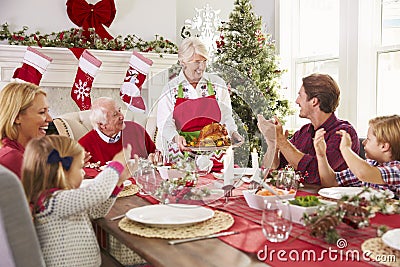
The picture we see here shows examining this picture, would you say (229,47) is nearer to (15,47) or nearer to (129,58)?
(129,58)

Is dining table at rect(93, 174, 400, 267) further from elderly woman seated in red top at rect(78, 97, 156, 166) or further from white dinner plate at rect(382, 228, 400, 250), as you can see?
elderly woman seated in red top at rect(78, 97, 156, 166)

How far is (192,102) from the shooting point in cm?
241

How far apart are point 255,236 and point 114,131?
6.48ft

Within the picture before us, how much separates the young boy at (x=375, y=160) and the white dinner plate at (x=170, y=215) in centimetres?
69

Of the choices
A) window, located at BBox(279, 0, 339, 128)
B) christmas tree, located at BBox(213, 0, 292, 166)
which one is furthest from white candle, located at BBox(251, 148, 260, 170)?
window, located at BBox(279, 0, 339, 128)

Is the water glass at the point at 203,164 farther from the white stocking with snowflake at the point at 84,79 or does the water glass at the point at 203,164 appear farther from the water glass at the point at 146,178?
the white stocking with snowflake at the point at 84,79

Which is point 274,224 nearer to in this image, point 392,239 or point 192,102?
point 392,239

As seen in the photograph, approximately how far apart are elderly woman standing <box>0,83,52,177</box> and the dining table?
64cm

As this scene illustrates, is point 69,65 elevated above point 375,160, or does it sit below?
above

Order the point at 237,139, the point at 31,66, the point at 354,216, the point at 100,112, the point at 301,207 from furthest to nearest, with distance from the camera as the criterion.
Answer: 1. the point at 31,66
2. the point at 100,112
3. the point at 237,139
4. the point at 301,207
5. the point at 354,216

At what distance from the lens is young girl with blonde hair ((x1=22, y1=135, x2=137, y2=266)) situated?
1479 millimetres

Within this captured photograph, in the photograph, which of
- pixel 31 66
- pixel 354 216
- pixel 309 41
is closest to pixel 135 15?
pixel 31 66

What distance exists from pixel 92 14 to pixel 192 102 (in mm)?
2560

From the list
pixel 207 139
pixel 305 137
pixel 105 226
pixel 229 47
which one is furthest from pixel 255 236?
pixel 229 47
